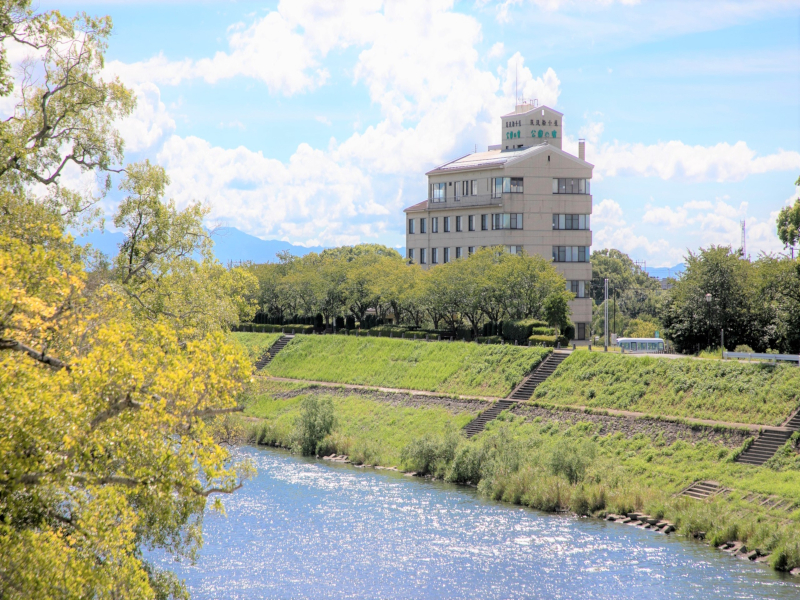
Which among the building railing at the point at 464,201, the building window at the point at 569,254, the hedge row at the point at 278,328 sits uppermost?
the building railing at the point at 464,201

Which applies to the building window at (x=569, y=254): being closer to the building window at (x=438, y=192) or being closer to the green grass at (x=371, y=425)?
the building window at (x=438, y=192)

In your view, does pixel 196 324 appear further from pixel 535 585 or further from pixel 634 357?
pixel 634 357

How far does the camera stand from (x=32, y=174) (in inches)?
750

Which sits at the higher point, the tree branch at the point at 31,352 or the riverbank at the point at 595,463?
the tree branch at the point at 31,352

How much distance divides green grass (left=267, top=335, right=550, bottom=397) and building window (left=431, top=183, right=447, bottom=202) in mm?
24810

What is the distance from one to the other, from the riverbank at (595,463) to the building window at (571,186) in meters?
39.1

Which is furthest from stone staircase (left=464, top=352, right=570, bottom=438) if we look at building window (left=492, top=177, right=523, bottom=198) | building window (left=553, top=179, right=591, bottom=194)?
building window (left=553, top=179, right=591, bottom=194)

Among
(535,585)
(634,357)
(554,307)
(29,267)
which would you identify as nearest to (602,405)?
(634,357)

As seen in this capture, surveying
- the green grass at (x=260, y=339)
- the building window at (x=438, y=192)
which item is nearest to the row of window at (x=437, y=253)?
the building window at (x=438, y=192)

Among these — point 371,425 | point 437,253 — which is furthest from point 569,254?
point 371,425

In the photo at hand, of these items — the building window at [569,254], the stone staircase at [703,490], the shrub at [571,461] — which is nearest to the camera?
the stone staircase at [703,490]

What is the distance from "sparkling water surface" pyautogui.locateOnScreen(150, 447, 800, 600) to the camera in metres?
28.9

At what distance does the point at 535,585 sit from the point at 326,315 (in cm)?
7120

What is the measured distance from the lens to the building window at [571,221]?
91.6m
